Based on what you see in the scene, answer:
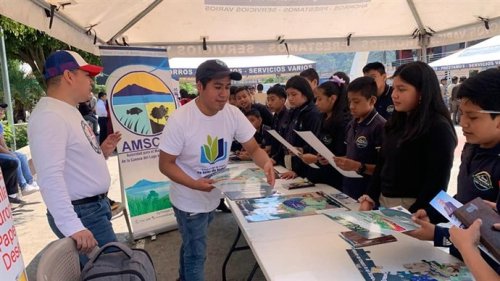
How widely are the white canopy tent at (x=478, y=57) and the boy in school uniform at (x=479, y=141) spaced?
10.2m

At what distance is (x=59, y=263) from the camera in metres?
1.26

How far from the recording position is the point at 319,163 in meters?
2.47

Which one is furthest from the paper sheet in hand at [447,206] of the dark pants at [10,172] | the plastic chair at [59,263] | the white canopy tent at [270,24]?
the dark pants at [10,172]

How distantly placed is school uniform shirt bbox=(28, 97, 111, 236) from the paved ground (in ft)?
4.53

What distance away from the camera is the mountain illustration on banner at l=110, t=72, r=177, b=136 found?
3365mm

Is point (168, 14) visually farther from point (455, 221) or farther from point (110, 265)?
point (455, 221)

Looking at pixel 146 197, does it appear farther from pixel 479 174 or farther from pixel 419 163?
pixel 479 174

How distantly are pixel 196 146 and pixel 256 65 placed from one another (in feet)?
28.5

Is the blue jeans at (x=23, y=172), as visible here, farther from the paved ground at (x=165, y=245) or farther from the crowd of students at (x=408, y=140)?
the crowd of students at (x=408, y=140)

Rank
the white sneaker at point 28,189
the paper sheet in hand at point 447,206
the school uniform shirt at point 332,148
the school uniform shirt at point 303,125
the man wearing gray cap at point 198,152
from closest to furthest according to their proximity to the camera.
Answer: the paper sheet in hand at point 447,206 → the man wearing gray cap at point 198,152 → the school uniform shirt at point 332,148 → the school uniform shirt at point 303,125 → the white sneaker at point 28,189

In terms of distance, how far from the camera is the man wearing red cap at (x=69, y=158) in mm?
1489

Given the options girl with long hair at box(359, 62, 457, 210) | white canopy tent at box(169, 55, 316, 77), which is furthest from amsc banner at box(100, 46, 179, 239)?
white canopy tent at box(169, 55, 316, 77)

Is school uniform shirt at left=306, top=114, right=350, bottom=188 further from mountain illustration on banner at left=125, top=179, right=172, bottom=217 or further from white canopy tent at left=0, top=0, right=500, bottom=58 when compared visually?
mountain illustration on banner at left=125, top=179, right=172, bottom=217

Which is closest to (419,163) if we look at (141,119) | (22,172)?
(141,119)
